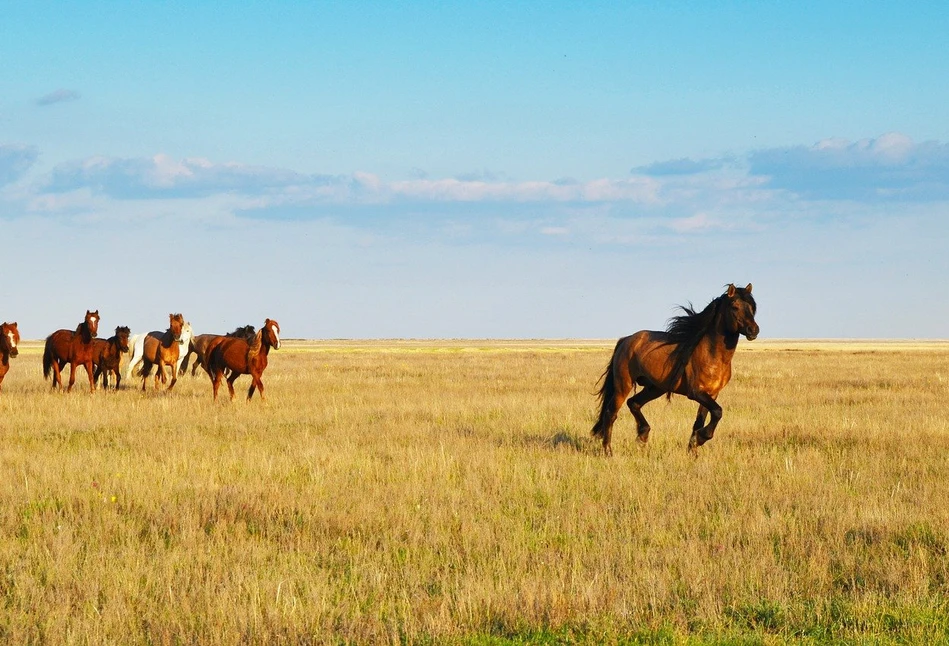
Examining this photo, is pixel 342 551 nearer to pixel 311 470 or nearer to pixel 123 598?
pixel 123 598

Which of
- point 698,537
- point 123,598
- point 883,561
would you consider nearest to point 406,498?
point 698,537

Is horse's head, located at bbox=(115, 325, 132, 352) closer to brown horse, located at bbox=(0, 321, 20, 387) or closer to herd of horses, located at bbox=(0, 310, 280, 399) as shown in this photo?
herd of horses, located at bbox=(0, 310, 280, 399)

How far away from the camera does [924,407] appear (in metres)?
18.2

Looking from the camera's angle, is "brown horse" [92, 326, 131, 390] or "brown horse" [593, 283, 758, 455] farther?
"brown horse" [92, 326, 131, 390]

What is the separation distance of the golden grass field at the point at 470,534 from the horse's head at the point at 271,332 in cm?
428

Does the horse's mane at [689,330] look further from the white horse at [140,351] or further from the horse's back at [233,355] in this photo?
the white horse at [140,351]

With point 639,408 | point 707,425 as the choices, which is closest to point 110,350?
point 639,408

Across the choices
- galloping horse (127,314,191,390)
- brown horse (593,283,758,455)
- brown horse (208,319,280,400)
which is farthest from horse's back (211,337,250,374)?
brown horse (593,283,758,455)

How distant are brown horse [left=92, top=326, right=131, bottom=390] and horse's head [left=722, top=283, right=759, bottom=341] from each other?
15.7m

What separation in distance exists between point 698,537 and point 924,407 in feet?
42.4

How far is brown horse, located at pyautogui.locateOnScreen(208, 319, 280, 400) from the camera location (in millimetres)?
19438

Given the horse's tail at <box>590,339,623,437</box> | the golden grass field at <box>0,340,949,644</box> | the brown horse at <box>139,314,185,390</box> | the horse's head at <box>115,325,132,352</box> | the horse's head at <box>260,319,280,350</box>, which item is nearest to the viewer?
the golden grass field at <box>0,340,949,644</box>

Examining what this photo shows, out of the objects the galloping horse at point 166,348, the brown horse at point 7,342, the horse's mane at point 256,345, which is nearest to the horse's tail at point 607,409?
the horse's mane at point 256,345

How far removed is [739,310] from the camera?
38.6 feet
